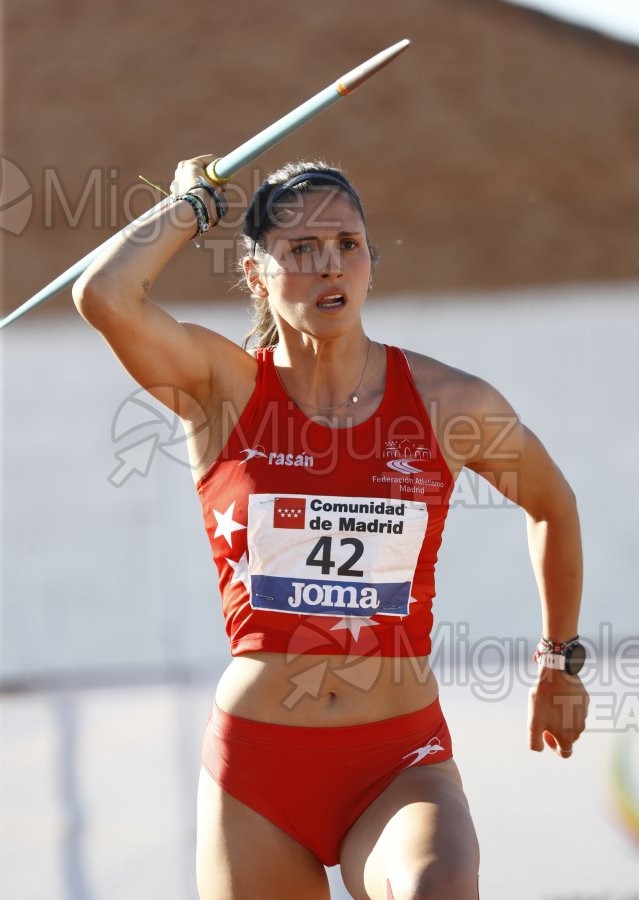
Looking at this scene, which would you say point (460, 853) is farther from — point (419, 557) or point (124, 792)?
point (124, 792)

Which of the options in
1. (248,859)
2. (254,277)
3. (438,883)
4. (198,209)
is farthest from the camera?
(254,277)

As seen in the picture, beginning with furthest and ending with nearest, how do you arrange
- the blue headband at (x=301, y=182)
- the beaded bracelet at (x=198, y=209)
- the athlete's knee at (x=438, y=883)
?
the blue headband at (x=301, y=182) < the beaded bracelet at (x=198, y=209) < the athlete's knee at (x=438, y=883)

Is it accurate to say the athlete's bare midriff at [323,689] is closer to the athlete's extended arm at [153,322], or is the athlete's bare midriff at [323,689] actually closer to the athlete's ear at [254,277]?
the athlete's extended arm at [153,322]

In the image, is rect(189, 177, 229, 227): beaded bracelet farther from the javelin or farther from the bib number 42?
the bib number 42

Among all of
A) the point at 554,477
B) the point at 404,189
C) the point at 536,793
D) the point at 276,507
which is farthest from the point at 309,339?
the point at 404,189

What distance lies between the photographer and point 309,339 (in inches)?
90.1

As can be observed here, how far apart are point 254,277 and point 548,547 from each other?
84 centimetres

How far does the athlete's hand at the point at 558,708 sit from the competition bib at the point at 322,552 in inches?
21.2

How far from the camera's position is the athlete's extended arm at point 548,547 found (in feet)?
7.64

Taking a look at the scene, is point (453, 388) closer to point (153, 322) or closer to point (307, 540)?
point (307, 540)

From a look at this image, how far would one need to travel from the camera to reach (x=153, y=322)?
207 centimetres

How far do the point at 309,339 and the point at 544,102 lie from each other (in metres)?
5.42

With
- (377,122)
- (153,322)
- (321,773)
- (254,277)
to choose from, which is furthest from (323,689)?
(377,122)

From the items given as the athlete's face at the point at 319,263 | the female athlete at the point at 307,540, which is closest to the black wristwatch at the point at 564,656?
the female athlete at the point at 307,540
